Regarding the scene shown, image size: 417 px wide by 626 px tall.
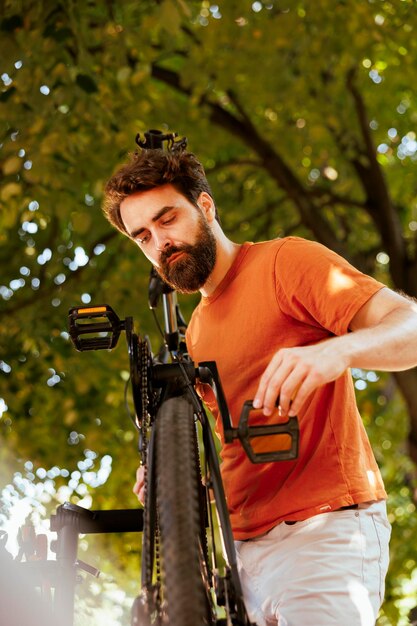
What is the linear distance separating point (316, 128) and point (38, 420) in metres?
2.84

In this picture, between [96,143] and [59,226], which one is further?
[59,226]

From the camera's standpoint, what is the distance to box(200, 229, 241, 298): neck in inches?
88.3

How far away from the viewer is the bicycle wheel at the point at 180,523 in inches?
54.3

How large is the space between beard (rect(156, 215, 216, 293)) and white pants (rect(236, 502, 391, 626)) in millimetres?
659

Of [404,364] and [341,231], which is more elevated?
[341,231]

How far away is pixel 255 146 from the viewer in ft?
19.8

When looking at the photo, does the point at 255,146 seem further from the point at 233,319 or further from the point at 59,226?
the point at 233,319

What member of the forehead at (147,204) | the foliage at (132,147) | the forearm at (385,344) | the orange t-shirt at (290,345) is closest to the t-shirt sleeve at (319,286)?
the orange t-shirt at (290,345)

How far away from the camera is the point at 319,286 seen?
1.89 m

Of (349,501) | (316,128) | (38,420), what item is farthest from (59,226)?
(349,501)

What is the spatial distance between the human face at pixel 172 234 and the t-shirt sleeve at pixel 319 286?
0.78 feet

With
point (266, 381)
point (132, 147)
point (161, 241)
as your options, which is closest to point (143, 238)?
point (161, 241)

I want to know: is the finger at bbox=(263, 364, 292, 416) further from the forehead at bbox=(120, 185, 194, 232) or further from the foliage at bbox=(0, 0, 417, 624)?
the foliage at bbox=(0, 0, 417, 624)

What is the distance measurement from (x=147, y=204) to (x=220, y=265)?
0.84ft
